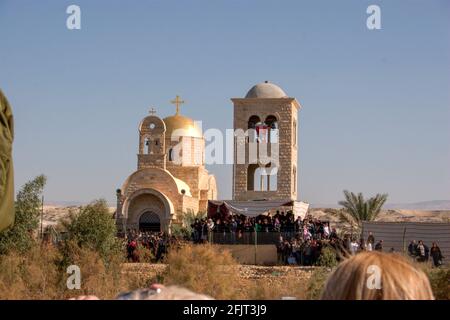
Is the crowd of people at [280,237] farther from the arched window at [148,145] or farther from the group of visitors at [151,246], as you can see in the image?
the arched window at [148,145]

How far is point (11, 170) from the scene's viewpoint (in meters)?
3.31

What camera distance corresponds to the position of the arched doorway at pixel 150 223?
120ft

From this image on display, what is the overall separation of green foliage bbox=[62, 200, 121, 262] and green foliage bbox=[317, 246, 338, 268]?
4793mm

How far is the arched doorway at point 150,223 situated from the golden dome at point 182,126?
7828 mm

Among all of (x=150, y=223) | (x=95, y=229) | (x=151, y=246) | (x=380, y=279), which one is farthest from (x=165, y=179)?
(x=380, y=279)

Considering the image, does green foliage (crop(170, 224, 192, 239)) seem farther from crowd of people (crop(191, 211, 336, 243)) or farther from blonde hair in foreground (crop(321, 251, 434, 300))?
blonde hair in foreground (crop(321, 251, 434, 300))

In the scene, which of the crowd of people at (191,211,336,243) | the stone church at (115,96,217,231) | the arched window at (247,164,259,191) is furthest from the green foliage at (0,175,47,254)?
the arched window at (247,164,259,191)

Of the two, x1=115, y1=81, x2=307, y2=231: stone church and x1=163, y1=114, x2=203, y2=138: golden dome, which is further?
x1=163, y1=114, x2=203, y2=138: golden dome

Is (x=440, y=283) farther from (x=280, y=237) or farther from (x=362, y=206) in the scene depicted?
(x=362, y=206)

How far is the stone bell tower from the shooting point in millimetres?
37156

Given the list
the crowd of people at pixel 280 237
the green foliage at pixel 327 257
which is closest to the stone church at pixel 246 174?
the crowd of people at pixel 280 237
